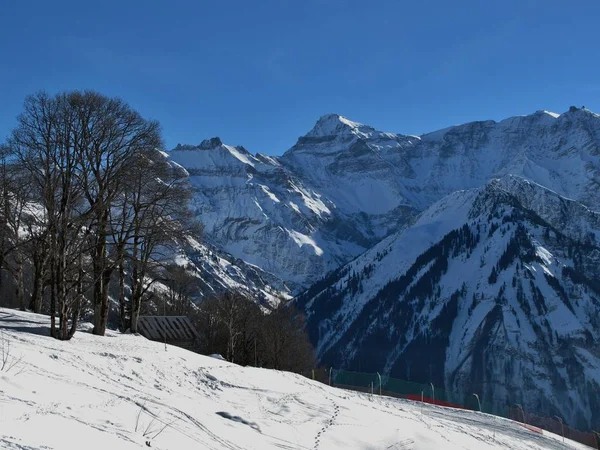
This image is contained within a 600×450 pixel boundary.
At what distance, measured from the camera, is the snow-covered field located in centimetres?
1030

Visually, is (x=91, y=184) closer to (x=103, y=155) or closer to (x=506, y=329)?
(x=103, y=155)

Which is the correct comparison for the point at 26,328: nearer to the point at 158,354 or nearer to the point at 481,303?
the point at 158,354

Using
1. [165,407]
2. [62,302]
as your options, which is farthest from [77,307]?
[165,407]

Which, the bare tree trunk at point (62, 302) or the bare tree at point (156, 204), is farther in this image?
the bare tree at point (156, 204)

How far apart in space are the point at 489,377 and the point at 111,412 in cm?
15023

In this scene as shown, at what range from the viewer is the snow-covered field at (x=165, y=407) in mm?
10305

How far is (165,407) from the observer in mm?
13742

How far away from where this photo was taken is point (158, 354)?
20.2 m

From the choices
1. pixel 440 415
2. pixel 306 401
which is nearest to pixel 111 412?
pixel 306 401

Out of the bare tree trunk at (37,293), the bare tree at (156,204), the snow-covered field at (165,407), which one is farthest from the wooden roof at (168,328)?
the snow-covered field at (165,407)

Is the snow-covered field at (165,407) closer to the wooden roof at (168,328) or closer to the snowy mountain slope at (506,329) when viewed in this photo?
the wooden roof at (168,328)

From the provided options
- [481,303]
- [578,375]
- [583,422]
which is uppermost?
[481,303]

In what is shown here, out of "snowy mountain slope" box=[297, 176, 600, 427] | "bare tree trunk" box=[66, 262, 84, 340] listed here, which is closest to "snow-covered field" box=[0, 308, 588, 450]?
"bare tree trunk" box=[66, 262, 84, 340]

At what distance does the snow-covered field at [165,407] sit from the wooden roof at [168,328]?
71.1 ft
